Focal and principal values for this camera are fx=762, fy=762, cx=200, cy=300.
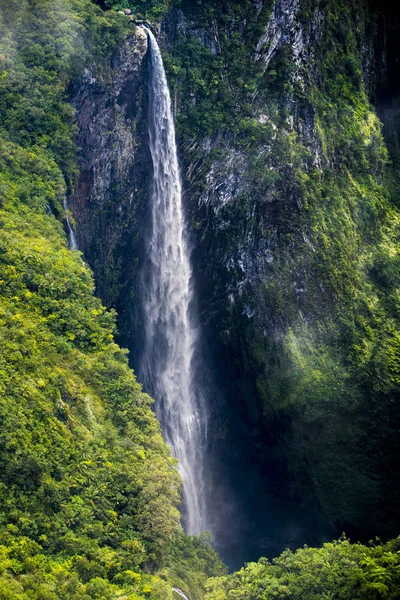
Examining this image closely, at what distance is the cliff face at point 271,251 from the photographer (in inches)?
879

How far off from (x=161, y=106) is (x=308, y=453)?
1122 cm

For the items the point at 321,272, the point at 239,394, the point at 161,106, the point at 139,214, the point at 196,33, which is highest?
the point at 196,33

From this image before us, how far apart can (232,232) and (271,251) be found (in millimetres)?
1316

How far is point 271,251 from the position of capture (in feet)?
75.0

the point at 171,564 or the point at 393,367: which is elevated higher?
the point at 393,367

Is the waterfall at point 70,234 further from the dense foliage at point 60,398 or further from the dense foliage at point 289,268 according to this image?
the dense foliage at point 289,268

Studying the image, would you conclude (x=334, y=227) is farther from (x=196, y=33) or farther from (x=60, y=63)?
(x=60, y=63)

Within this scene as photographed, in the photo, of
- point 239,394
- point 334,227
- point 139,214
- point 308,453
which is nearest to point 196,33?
point 139,214

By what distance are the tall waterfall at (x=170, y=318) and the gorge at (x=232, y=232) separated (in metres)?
0.06

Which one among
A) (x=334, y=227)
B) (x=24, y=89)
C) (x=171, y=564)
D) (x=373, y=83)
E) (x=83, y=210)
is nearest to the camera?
(x=171, y=564)

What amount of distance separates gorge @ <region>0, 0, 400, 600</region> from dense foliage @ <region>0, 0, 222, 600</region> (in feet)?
0.41

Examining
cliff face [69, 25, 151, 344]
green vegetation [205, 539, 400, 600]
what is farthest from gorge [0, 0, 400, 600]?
green vegetation [205, 539, 400, 600]

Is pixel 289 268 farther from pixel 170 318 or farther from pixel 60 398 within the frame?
pixel 60 398

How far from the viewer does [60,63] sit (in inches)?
797
